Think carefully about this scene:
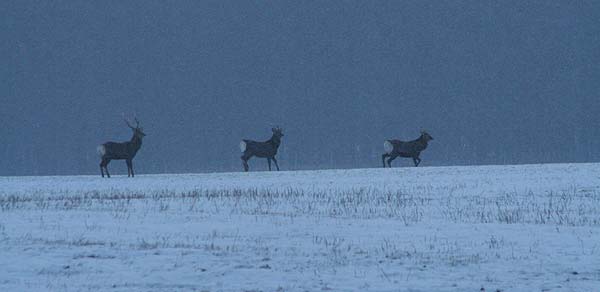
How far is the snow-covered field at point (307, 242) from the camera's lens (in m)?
7.53

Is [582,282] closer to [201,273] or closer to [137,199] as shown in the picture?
[201,273]

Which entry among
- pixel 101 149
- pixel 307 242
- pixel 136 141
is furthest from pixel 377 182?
pixel 307 242

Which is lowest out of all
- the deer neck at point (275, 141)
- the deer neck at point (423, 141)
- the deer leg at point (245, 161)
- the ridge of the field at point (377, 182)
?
the ridge of the field at point (377, 182)

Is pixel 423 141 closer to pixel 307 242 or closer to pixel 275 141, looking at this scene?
pixel 275 141

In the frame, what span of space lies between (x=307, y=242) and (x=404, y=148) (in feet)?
95.4

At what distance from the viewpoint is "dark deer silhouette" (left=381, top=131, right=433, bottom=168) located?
38.7 meters

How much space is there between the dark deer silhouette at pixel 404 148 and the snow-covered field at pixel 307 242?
62.2ft

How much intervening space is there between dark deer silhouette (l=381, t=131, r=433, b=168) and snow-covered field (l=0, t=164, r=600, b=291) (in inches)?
747

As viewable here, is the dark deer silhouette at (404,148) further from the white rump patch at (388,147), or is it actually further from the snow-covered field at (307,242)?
the snow-covered field at (307,242)

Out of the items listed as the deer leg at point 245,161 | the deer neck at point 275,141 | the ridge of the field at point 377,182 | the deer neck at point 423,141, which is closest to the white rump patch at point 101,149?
the ridge of the field at point 377,182

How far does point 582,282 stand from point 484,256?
171 centimetres

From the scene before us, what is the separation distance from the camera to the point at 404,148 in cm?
3894

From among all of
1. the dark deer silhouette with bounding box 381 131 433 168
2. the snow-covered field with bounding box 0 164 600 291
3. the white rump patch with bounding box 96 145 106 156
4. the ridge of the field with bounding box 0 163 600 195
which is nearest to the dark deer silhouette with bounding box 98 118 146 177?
the white rump patch with bounding box 96 145 106 156

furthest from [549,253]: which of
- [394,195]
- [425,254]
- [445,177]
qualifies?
[445,177]
